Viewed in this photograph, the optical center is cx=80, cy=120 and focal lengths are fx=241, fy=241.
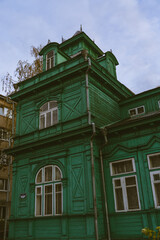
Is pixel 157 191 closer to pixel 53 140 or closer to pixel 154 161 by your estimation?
pixel 154 161

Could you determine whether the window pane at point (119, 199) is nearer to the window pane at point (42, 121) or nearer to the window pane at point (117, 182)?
the window pane at point (117, 182)

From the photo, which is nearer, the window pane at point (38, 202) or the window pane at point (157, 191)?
the window pane at point (157, 191)

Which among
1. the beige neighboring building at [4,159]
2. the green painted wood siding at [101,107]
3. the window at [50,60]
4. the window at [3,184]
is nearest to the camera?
the green painted wood siding at [101,107]

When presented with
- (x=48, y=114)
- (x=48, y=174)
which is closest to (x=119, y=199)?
(x=48, y=174)

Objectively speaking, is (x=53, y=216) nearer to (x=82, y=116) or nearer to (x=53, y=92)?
(x=82, y=116)

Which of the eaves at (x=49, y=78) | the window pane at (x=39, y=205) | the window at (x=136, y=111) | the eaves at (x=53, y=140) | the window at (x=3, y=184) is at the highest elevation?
the eaves at (x=49, y=78)

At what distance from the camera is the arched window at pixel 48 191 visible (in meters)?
12.3

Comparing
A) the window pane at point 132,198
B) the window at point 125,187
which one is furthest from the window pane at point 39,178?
the window pane at point 132,198

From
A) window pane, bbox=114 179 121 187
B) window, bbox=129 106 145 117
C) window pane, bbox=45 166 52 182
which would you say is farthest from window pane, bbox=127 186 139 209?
window, bbox=129 106 145 117

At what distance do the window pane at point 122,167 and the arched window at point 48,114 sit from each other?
177 inches

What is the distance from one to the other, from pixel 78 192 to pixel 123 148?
308 cm

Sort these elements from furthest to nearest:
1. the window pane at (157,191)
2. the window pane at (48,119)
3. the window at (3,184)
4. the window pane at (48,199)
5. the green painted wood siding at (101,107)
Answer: the window at (3,184) < the window pane at (48,119) < the green painted wood siding at (101,107) < the window pane at (48,199) < the window pane at (157,191)

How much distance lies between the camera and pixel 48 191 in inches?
508

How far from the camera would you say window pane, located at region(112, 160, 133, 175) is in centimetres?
1163
